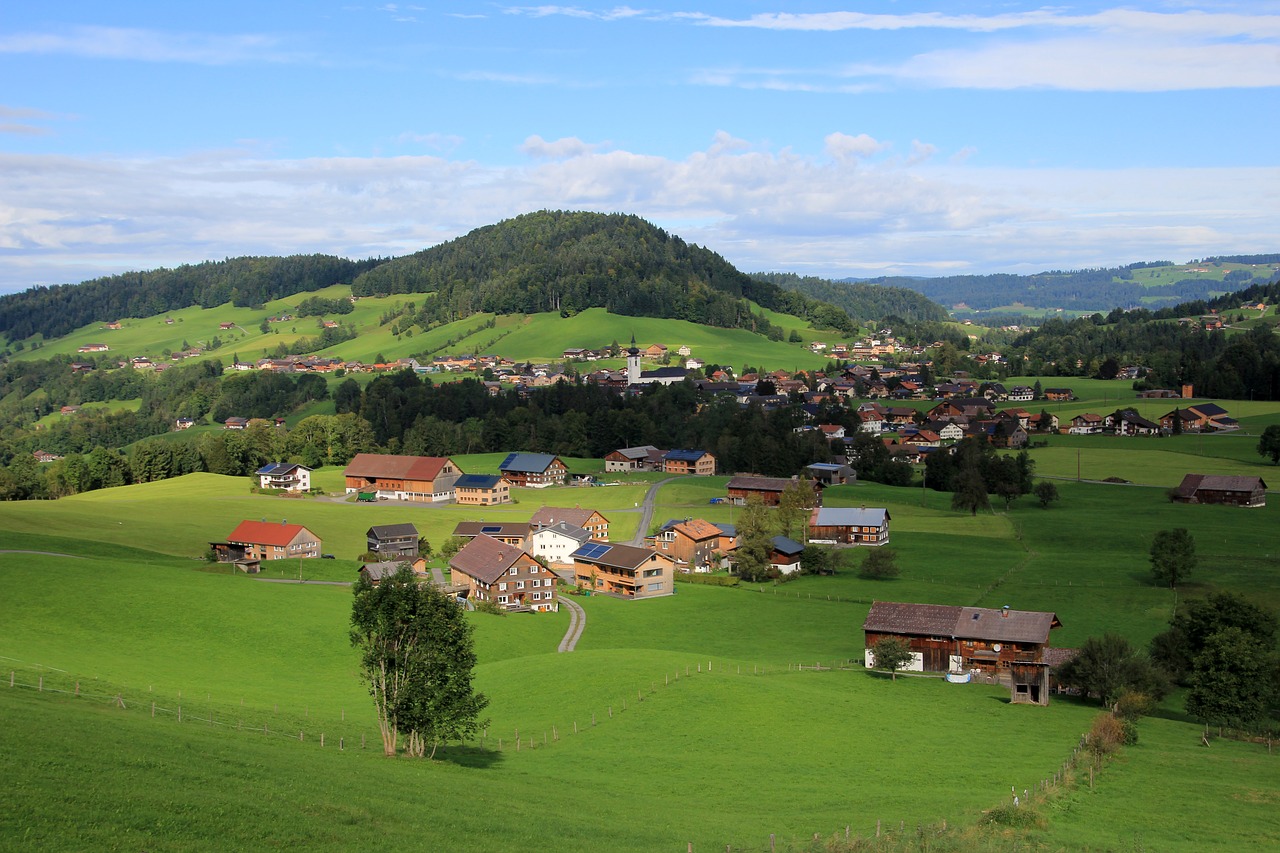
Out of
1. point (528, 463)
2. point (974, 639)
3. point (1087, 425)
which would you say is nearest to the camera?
point (974, 639)

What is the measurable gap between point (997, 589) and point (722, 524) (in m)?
25.4

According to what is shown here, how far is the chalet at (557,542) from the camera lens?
78.9 metres

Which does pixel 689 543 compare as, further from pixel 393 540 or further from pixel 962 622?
pixel 962 622

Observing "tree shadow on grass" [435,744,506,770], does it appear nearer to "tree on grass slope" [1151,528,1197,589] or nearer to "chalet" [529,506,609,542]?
"tree on grass slope" [1151,528,1197,589]

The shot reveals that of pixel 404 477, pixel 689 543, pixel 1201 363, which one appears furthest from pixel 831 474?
pixel 1201 363

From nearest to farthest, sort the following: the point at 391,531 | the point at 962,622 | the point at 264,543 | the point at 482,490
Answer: the point at 962,622, the point at 264,543, the point at 391,531, the point at 482,490

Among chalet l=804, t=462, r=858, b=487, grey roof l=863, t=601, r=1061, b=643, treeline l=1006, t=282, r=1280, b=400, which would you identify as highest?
treeline l=1006, t=282, r=1280, b=400

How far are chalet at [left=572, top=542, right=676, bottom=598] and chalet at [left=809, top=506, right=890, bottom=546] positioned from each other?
17531mm

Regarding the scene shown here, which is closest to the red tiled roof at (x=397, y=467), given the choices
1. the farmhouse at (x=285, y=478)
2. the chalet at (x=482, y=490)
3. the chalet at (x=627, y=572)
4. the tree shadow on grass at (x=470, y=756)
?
the chalet at (x=482, y=490)

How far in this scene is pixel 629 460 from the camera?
122688mm

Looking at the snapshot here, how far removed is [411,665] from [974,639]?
1144 inches

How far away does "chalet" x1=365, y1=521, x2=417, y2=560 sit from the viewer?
76812 mm

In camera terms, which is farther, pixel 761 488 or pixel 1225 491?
pixel 761 488

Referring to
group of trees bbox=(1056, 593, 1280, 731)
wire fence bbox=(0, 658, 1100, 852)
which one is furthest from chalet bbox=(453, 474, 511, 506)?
group of trees bbox=(1056, 593, 1280, 731)
